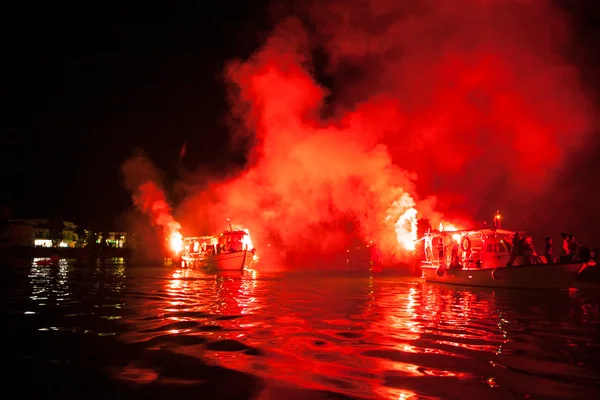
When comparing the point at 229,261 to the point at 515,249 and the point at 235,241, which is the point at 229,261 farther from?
the point at 515,249

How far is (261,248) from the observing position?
165 feet

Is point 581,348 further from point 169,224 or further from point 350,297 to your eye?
point 169,224

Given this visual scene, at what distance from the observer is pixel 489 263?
26000 mm

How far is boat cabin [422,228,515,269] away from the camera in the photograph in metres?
25.8

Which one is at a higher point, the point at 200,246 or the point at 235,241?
the point at 235,241

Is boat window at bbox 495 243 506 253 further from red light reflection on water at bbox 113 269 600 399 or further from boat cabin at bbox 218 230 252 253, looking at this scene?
boat cabin at bbox 218 230 252 253

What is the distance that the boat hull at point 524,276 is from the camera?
2112 cm

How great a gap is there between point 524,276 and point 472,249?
4770 mm

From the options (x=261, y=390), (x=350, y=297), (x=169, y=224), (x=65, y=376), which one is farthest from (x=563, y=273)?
(x=169, y=224)

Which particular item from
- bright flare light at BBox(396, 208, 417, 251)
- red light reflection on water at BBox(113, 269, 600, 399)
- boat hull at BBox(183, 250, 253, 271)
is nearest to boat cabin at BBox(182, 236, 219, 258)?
boat hull at BBox(183, 250, 253, 271)

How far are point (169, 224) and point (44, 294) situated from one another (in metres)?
44.2

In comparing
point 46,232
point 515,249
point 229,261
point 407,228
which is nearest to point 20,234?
point 46,232

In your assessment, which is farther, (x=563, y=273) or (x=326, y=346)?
(x=563, y=273)

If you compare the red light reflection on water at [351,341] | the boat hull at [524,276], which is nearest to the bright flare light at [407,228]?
the boat hull at [524,276]
